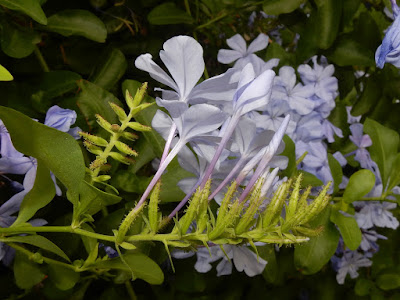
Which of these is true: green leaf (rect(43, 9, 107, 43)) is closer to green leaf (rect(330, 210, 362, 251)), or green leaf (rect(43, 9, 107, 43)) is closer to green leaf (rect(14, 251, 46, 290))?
green leaf (rect(14, 251, 46, 290))

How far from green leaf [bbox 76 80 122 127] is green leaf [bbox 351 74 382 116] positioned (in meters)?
0.57

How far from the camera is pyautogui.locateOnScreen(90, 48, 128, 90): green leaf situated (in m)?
0.85

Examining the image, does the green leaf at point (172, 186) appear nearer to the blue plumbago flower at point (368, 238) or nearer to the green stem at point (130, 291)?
the green stem at point (130, 291)

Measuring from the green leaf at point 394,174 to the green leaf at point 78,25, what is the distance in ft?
1.79

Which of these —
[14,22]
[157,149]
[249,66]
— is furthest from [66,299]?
[249,66]

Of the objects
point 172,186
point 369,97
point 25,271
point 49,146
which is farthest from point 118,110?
point 369,97

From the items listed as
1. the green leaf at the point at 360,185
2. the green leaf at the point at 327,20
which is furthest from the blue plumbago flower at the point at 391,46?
the green leaf at the point at 327,20

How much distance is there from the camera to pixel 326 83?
0.93m

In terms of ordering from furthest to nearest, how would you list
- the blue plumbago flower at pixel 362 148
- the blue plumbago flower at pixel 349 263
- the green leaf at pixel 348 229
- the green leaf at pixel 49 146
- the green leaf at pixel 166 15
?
the blue plumbago flower at pixel 349 263, the blue plumbago flower at pixel 362 148, the green leaf at pixel 166 15, the green leaf at pixel 348 229, the green leaf at pixel 49 146

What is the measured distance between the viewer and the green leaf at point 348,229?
0.79m

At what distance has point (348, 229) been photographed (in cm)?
81

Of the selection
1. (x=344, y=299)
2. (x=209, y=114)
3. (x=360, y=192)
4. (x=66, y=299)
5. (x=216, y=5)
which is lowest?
(x=344, y=299)

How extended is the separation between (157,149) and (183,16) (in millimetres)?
333

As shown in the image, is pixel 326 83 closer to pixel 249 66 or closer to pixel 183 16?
pixel 183 16
